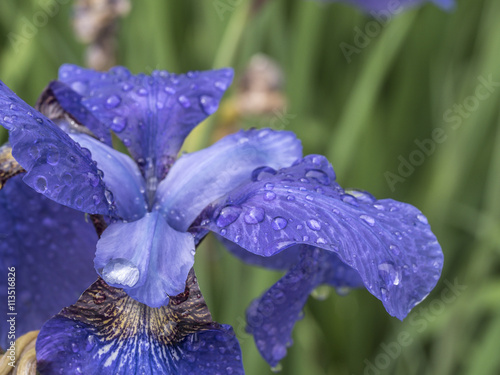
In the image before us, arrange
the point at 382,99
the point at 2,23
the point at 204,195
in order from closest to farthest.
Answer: the point at 204,195 → the point at 2,23 → the point at 382,99

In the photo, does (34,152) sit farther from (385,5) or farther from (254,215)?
(385,5)

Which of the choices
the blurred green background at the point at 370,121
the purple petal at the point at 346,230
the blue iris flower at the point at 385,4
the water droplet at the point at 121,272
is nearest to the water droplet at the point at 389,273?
the purple petal at the point at 346,230

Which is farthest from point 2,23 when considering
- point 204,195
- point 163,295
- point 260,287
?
point 163,295

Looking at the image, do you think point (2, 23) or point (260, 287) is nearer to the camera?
point (260, 287)

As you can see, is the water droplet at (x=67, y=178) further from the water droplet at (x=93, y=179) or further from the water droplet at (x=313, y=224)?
the water droplet at (x=313, y=224)

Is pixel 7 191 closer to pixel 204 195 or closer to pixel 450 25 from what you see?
pixel 204 195

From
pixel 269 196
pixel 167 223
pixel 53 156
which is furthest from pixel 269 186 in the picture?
pixel 53 156
